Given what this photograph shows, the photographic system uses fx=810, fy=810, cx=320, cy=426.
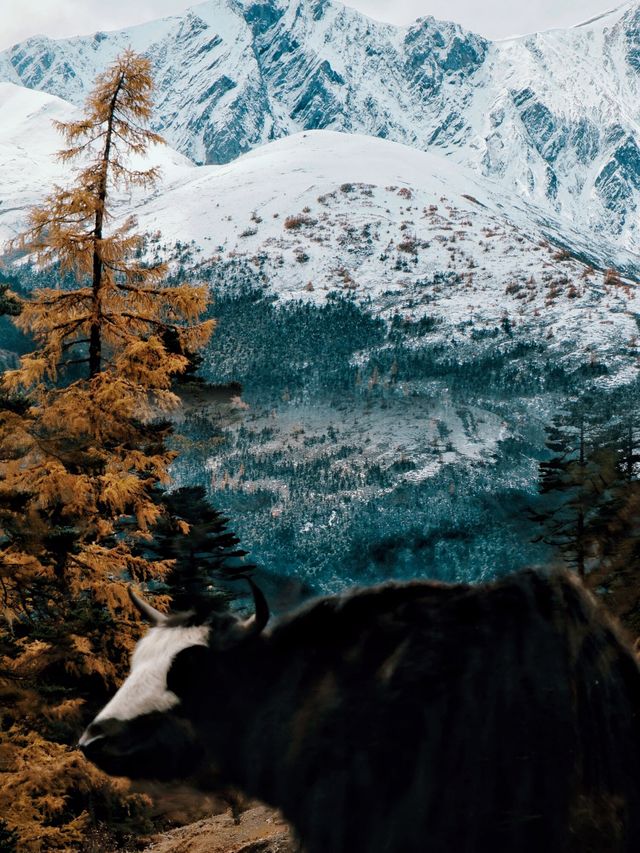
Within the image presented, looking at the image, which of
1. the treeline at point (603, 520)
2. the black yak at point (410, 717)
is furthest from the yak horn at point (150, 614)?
the treeline at point (603, 520)

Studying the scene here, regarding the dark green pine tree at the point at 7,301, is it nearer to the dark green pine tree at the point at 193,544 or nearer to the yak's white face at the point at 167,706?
the dark green pine tree at the point at 193,544

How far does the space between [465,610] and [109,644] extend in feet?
27.2

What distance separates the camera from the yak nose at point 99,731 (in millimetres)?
3824

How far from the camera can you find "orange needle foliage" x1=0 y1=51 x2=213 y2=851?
9688 mm

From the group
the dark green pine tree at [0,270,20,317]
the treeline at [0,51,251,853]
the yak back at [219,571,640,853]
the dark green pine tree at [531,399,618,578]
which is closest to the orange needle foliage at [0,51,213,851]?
the treeline at [0,51,251,853]

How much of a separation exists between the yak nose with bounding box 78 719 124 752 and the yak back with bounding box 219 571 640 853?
641 millimetres

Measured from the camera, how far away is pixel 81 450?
438 inches

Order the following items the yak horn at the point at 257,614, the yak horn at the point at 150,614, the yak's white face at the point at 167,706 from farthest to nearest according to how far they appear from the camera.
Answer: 1. the yak horn at the point at 150,614
2. the yak's white face at the point at 167,706
3. the yak horn at the point at 257,614

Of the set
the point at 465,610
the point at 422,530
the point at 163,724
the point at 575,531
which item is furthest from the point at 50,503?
the point at 422,530

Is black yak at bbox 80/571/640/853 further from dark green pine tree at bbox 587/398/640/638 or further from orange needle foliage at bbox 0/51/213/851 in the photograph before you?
orange needle foliage at bbox 0/51/213/851

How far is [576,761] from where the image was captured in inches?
140

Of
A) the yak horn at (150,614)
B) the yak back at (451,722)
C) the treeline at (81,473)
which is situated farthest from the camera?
Answer: the treeline at (81,473)

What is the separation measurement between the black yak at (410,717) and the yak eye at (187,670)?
0.03ft

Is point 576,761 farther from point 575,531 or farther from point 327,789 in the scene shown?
point 575,531
